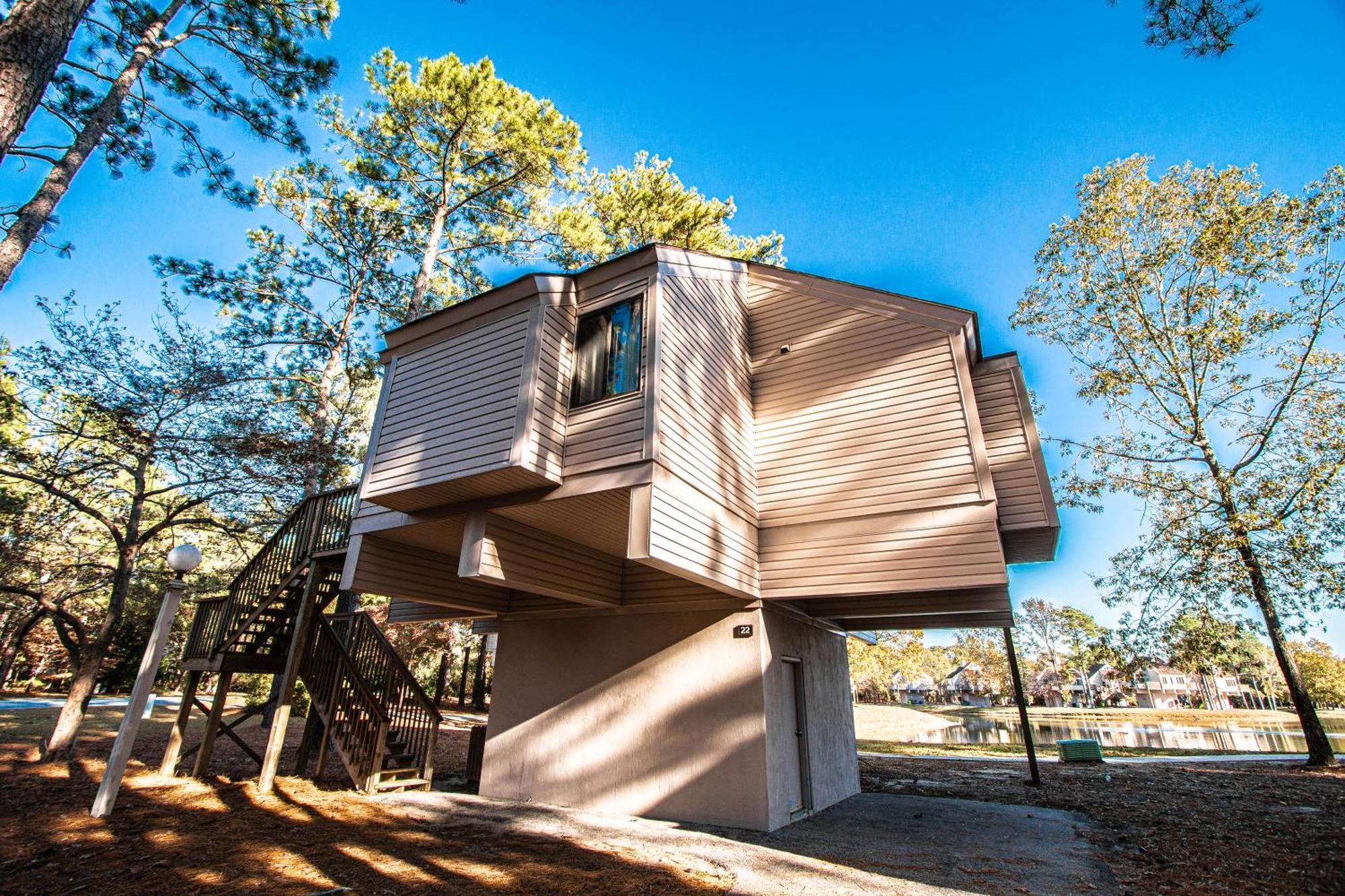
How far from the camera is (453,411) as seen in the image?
6.69 metres

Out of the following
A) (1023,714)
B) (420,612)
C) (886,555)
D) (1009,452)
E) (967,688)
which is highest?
(1009,452)

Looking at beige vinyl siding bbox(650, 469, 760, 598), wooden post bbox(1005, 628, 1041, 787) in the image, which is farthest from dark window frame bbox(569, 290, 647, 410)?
wooden post bbox(1005, 628, 1041, 787)

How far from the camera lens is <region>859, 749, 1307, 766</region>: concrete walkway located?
13.1 meters

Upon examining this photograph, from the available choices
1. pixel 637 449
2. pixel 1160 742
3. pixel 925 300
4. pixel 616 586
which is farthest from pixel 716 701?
pixel 1160 742

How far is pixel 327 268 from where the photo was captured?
47.3ft

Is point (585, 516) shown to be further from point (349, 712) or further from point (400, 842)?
point (349, 712)

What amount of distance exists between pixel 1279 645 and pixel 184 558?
19701 mm

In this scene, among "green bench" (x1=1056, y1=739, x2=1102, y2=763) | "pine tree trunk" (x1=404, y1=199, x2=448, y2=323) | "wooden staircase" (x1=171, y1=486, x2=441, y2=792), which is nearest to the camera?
"wooden staircase" (x1=171, y1=486, x2=441, y2=792)

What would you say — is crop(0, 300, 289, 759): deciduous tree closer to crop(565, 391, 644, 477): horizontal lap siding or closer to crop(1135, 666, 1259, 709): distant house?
crop(565, 391, 644, 477): horizontal lap siding

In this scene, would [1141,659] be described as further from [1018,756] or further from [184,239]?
[184,239]

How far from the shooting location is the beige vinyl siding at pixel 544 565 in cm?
645

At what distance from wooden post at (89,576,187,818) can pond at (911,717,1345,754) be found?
21.7m

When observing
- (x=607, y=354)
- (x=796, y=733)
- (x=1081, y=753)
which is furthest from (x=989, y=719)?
(x=607, y=354)

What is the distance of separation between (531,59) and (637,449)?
11520 mm
